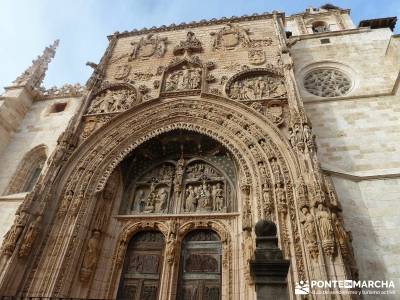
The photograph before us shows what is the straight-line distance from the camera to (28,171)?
10.6 m

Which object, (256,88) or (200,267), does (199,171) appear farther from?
(256,88)

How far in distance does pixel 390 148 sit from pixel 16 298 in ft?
31.5

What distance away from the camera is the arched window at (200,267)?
679 cm

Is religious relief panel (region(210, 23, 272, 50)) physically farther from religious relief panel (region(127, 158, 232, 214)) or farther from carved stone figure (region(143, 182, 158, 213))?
carved stone figure (region(143, 182, 158, 213))

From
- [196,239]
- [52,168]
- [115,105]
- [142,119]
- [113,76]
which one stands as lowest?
[196,239]

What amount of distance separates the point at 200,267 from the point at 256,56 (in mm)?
7403

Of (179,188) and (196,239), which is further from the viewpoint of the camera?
(179,188)

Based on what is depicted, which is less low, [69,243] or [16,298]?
[69,243]

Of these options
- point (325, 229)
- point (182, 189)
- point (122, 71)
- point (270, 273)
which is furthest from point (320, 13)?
point (270, 273)

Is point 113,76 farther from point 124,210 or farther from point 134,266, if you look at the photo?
point 134,266

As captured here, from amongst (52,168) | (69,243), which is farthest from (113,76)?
(69,243)

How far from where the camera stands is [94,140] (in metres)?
9.16

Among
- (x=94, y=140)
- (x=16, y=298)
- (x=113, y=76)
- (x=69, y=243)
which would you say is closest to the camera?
Answer: (x=16, y=298)

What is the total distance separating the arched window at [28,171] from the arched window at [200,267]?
239 inches
